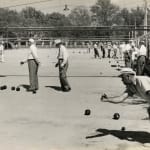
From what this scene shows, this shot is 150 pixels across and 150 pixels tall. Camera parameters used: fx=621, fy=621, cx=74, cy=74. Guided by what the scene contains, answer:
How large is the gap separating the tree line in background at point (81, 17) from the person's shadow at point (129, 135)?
143m

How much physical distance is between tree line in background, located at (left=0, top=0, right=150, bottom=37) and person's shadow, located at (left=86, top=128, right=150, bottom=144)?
143095 millimetres

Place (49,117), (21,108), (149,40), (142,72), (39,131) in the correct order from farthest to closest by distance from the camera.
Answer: (149,40)
(142,72)
(21,108)
(49,117)
(39,131)

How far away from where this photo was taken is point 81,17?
179 metres

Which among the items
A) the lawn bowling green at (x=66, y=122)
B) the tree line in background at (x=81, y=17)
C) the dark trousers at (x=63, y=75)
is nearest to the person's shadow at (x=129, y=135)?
the lawn bowling green at (x=66, y=122)

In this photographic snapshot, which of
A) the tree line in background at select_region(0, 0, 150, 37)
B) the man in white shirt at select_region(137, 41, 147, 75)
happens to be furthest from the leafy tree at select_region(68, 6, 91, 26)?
the man in white shirt at select_region(137, 41, 147, 75)

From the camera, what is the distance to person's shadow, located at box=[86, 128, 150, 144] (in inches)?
452

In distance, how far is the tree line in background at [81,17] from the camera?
16088cm

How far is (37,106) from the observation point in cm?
1745

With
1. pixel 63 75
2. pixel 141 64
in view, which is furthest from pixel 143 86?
pixel 141 64

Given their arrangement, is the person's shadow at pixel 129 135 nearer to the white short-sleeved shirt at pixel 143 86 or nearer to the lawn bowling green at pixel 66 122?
the lawn bowling green at pixel 66 122

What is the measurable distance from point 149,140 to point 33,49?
1088 cm

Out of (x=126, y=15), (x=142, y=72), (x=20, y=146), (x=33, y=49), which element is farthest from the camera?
(x=126, y=15)

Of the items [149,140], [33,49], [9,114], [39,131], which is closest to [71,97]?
[33,49]

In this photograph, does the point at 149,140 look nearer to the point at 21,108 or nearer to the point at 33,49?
the point at 21,108
